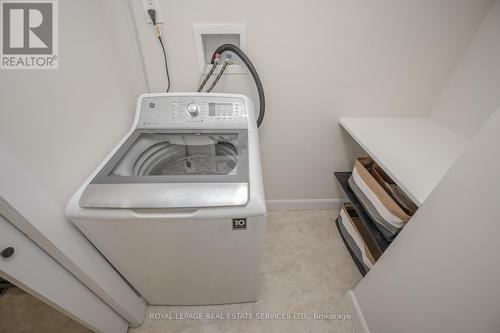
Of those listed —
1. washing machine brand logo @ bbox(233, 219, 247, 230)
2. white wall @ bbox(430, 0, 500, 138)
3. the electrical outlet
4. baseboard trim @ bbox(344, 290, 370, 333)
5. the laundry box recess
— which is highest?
the electrical outlet

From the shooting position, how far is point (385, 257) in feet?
3.04

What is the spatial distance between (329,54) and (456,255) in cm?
108

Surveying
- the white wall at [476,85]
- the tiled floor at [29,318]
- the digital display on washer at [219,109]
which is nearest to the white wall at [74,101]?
the digital display on washer at [219,109]

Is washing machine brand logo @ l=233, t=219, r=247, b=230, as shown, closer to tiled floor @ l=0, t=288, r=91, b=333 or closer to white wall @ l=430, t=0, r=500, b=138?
tiled floor @ l=0, t=288, r=91, b=333

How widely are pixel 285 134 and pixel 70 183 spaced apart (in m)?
1.20

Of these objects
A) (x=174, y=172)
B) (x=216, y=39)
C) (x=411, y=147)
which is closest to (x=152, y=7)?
(x=216, y=39)

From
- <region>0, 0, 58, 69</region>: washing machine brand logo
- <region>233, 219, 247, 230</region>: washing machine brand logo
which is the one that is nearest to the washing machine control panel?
<region>0, 0, 58, 69</region>: washing machine brand logo

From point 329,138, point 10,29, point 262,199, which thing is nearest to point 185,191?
point 262,199

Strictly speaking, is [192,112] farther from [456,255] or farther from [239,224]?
[456,255]

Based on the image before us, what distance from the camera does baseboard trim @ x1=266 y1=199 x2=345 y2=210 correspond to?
1786 mm

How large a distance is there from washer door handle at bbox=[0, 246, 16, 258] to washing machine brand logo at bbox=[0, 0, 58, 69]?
20.6 inches

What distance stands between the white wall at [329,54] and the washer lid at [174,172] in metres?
0.41

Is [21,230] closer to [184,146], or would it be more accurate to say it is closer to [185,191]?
[185,191]

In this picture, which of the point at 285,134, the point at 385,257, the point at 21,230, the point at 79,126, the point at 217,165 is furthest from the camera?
the point at 285,134
